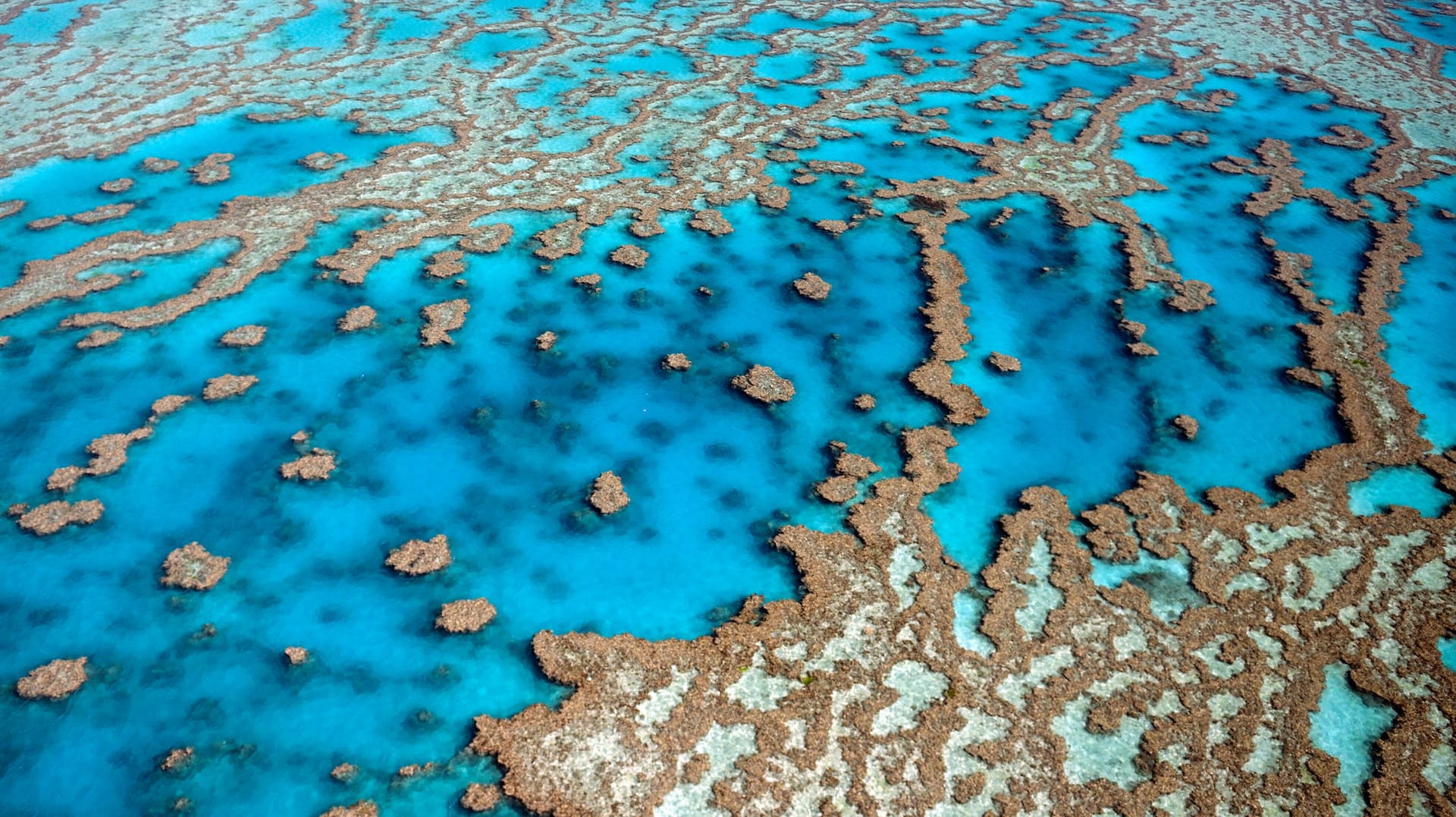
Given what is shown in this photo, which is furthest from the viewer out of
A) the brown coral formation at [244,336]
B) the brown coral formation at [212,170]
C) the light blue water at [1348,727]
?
the brown coral formation at [212,170]

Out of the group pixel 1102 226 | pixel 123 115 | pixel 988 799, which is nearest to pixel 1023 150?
pixel 1102 226

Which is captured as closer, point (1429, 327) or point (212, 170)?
point (1429, 327)

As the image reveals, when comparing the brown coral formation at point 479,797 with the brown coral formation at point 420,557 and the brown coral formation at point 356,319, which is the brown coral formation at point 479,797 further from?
the brown coral formation at point 356,319

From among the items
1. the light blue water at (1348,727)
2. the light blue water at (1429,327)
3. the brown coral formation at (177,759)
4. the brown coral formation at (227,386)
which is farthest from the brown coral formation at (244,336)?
the light blue water at (1429,327)

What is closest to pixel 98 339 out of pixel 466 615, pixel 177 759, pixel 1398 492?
pixel 177 759

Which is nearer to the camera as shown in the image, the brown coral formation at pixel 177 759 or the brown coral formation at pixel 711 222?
the brown coral formation at pixel 177 759

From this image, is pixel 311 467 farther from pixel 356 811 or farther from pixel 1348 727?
pixel 1348 727

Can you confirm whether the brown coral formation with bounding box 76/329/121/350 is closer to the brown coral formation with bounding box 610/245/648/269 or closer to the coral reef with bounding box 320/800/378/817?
the brown coral formation with bounding box 610/245/648/269

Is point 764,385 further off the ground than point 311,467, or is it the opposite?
point 311,467
